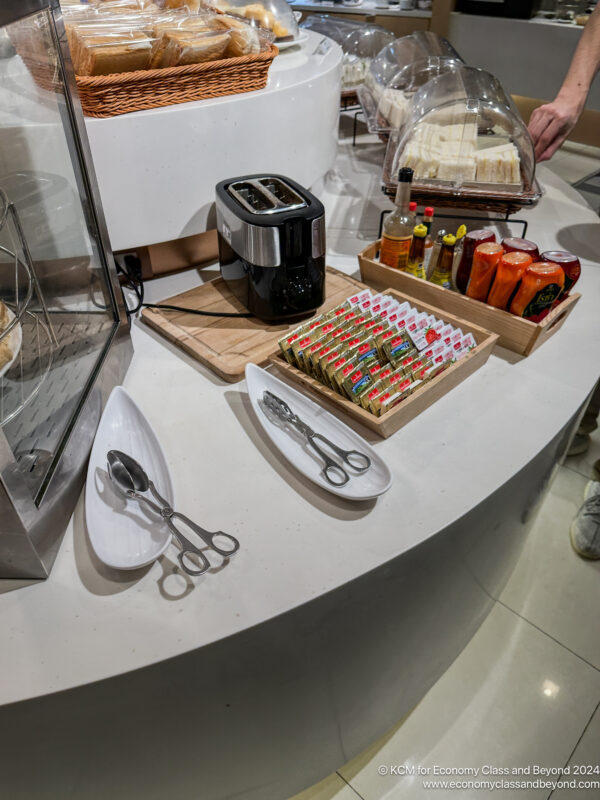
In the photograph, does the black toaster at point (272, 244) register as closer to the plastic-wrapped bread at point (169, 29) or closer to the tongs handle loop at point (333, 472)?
the plastic-wrapped bread at point (169, 29)

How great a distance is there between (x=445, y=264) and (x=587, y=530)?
788mm

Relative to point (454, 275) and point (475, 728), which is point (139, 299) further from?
point (475, 728)

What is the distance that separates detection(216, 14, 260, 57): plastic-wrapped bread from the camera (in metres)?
1.12

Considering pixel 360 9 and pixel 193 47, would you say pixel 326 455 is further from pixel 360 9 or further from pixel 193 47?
pixel 360 9

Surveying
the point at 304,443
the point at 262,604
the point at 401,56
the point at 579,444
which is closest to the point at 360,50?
the point at 401,56

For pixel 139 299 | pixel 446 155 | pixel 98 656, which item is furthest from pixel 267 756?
pixel 446 155

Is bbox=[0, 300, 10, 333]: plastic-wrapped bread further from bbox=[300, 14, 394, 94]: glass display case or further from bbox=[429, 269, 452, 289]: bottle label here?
bbox=[300, 14, 394, 94]: glass display case

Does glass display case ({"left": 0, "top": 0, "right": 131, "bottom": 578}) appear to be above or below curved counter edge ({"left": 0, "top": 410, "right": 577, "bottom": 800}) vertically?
above

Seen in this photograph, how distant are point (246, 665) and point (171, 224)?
2.77ft

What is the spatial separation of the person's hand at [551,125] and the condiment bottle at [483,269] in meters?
0.50

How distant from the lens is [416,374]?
0.89 meters

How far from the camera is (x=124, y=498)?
2.46 ft

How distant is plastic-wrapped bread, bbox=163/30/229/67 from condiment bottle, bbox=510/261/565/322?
2.31 feet

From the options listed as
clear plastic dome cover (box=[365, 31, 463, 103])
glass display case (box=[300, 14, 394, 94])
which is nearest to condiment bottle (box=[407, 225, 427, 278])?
clear plastic dome cover (box=[365, 31, 463, 103])
